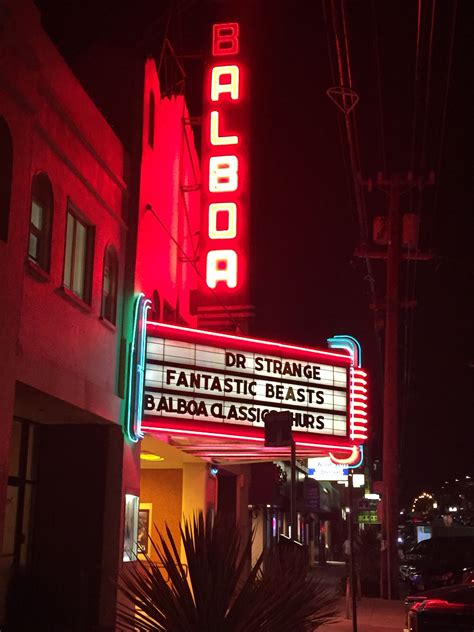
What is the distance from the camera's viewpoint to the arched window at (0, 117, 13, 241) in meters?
9.09

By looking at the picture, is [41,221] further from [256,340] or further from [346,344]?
[346,344]

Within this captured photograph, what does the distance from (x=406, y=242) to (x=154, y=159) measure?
480 inches

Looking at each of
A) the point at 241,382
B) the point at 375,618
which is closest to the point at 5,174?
the point at 241,382

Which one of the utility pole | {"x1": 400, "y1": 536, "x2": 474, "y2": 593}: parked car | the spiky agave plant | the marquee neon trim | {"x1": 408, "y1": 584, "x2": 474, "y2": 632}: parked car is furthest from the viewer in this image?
the utility pole

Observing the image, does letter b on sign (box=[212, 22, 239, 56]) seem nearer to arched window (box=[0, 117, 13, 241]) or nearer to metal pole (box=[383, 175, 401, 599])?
metal pole (box=[383, 175, 401, 599])

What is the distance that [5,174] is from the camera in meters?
9.20

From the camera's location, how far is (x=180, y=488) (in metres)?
19.4

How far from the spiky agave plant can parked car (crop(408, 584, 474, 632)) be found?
1602 mm

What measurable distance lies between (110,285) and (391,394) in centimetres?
1195

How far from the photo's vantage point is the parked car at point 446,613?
8.32 meters

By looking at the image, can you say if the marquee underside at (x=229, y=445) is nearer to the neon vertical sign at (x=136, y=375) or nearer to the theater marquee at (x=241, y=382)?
the theater marquee at (x=241, y=382)

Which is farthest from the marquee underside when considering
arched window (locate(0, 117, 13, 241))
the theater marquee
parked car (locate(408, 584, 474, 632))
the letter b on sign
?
the letter b on sign

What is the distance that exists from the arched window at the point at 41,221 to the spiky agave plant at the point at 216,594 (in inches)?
182

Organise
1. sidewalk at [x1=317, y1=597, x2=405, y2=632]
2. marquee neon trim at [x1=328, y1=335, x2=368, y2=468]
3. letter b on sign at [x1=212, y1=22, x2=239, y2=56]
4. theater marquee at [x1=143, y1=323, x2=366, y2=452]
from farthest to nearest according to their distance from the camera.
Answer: letter b on sign at [x1=212, y1=22, x2=239, y2=56] → marquee neon trim at [x1=328, y1=335, x2=368, y2=468] → sidewalk at [x1=317, y1=597, x2=405, y2=632] → theater marquee at [x1=143, y1=323, x2=366, y2=452]
